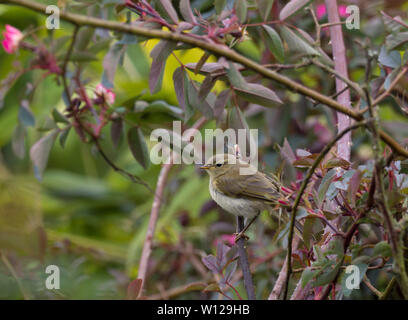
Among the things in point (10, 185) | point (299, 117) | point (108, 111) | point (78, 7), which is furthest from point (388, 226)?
point (299, 117)

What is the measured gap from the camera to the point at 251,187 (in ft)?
6.00

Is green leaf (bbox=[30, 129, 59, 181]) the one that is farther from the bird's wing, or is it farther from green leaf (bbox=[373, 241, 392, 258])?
green leaf (bbox=[373, 241, 392, 258])

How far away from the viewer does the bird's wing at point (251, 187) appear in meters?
1.73

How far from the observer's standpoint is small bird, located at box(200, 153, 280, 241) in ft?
5.61

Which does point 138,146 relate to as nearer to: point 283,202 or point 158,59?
point 158,59

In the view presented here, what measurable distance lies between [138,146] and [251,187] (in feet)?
1.52

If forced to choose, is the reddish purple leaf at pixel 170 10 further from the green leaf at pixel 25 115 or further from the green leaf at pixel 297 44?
the green leaf at pixel 25 115

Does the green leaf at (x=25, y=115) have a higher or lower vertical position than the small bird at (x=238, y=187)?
higher

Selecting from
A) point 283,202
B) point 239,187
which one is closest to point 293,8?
point 283,202

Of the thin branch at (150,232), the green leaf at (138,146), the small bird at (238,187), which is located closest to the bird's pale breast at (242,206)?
the small bird at (238,187)

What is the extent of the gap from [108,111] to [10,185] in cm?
41

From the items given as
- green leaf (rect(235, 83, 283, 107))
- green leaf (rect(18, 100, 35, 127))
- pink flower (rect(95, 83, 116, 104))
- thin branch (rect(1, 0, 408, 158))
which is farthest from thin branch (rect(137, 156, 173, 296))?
thin branch (rect(1, 0, 408, 158))

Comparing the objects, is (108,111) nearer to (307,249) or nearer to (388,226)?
(307,249)

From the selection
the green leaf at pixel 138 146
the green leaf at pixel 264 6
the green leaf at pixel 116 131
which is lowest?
the green leaf at pixel 138 146
